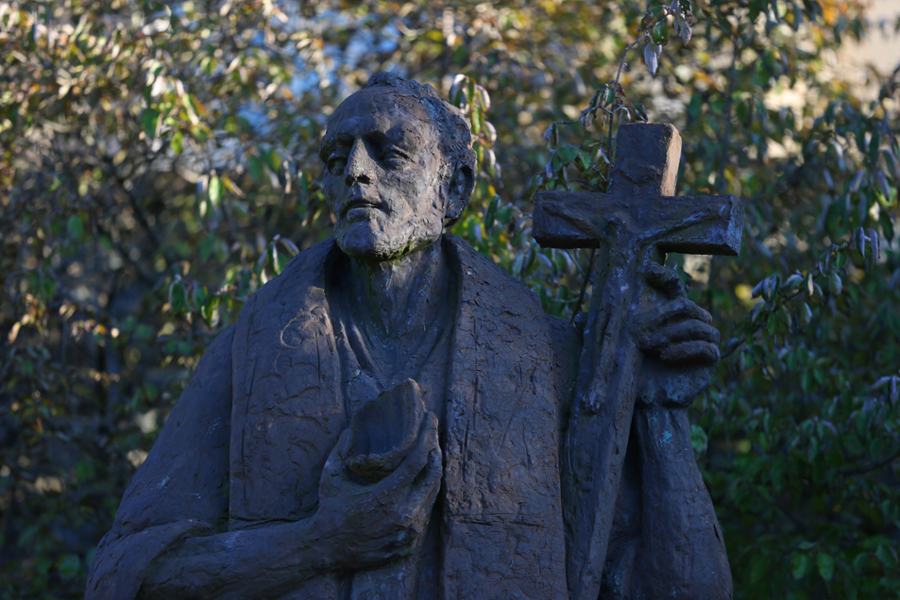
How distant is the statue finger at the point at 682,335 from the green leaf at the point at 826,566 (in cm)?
213

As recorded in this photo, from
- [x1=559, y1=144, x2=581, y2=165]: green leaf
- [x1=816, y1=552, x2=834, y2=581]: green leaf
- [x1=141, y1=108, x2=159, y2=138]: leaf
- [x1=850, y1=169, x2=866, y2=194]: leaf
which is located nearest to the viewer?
[x1=559, y1=144, x2=581, y2=165]: green leaf

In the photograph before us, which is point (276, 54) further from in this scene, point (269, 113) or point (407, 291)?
point (407, 291)

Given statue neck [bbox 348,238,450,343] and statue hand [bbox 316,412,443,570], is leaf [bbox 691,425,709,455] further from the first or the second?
statue hand [bbox 316,412,443,570]

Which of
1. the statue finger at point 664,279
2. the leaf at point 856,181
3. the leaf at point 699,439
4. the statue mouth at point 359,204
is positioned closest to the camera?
the statue mouth at point 359,204

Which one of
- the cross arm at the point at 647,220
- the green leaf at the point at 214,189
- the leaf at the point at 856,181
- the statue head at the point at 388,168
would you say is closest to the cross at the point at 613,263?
the cross arm at the point at 647,220

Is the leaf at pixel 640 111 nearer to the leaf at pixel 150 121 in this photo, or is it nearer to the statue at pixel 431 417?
the statue at pixel 431 417

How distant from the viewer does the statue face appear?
9.93 feet

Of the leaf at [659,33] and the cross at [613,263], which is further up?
the leaf at [659,33]

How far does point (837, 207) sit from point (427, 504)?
3.37m

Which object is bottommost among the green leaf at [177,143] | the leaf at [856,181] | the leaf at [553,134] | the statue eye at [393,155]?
the statue eye at [393,155]

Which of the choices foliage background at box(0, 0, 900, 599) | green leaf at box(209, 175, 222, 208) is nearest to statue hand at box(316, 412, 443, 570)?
foliage background at box(0, 0, 900, 599)

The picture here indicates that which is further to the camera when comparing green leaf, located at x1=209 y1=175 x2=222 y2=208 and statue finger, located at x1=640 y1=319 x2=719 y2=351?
green leaf, located at x1=209 y1=175 x2=222 y2=208

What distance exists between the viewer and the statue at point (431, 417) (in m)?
2.68

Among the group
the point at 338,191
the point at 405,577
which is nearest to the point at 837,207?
the point at 338,191
